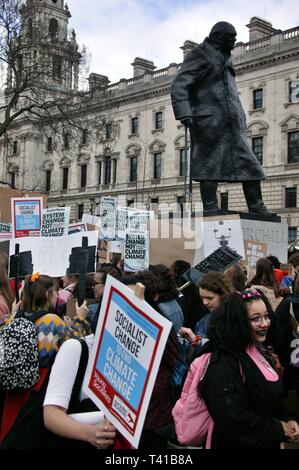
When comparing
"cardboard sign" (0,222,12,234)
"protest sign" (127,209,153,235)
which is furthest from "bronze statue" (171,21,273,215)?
"cardboard sign" (0,222,12,234)

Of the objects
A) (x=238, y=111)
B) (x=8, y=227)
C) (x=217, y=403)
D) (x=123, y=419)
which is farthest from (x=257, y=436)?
(x=8, y=227)

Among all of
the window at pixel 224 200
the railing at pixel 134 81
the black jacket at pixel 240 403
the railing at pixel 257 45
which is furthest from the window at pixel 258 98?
the black jacket at pixel 240 403

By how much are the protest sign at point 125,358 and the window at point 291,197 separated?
36915mm

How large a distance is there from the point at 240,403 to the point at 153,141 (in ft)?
149

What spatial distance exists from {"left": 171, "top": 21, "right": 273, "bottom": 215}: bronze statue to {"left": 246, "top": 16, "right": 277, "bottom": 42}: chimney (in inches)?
1431

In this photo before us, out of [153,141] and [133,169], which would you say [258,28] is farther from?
[133,169]

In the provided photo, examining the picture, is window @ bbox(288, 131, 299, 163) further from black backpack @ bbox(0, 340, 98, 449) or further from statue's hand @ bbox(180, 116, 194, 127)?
black backpack @ bbox(0, 340, 98, 449)

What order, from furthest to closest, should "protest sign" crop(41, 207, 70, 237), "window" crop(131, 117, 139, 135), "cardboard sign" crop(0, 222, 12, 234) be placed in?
"window" crop(131, 117, 139, 135) → "cardboard sign" crop(0, 222, 12, 234) → "protest sign" crop(41, 207, 70, 237)

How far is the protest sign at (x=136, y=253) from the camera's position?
318 inches

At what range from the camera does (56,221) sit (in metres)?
8.25

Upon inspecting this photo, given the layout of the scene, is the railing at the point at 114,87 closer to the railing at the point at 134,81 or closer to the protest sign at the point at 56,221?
the railing at the point at 134,81

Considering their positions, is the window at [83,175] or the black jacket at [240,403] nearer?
the black jacket at [240,403]

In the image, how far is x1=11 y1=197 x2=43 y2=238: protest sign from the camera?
8766 mm
